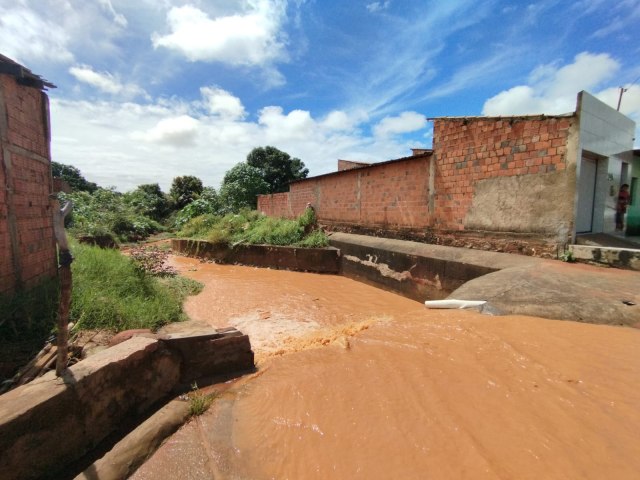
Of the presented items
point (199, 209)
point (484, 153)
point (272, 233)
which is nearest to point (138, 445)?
point (484, 153)

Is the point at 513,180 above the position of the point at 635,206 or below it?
above

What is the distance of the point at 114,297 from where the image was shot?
3.94m

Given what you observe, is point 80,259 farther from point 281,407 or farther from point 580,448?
point 580,448

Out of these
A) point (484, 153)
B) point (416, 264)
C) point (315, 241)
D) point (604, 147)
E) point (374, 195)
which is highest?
point (604, 147)

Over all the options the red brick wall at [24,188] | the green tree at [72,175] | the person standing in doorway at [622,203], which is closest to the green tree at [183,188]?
the green tree at [72,175]

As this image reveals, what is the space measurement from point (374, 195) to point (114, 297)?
7.20 meters

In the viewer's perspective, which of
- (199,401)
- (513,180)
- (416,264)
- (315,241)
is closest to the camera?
(199,401)

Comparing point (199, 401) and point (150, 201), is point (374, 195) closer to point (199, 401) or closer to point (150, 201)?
point (199, 401)

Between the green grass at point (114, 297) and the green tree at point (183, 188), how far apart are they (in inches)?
737

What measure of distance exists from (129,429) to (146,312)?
1.80 meters

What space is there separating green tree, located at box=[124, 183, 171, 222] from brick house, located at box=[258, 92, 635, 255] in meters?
17.2

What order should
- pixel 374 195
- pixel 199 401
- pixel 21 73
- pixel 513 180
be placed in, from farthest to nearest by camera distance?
pixel 374 195, pixel 513 180, pixel 21 73, pixel 199 401

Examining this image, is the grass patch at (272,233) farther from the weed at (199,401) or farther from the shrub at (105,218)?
the weed at (199,401)

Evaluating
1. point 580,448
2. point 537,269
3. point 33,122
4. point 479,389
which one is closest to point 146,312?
point 33,122
